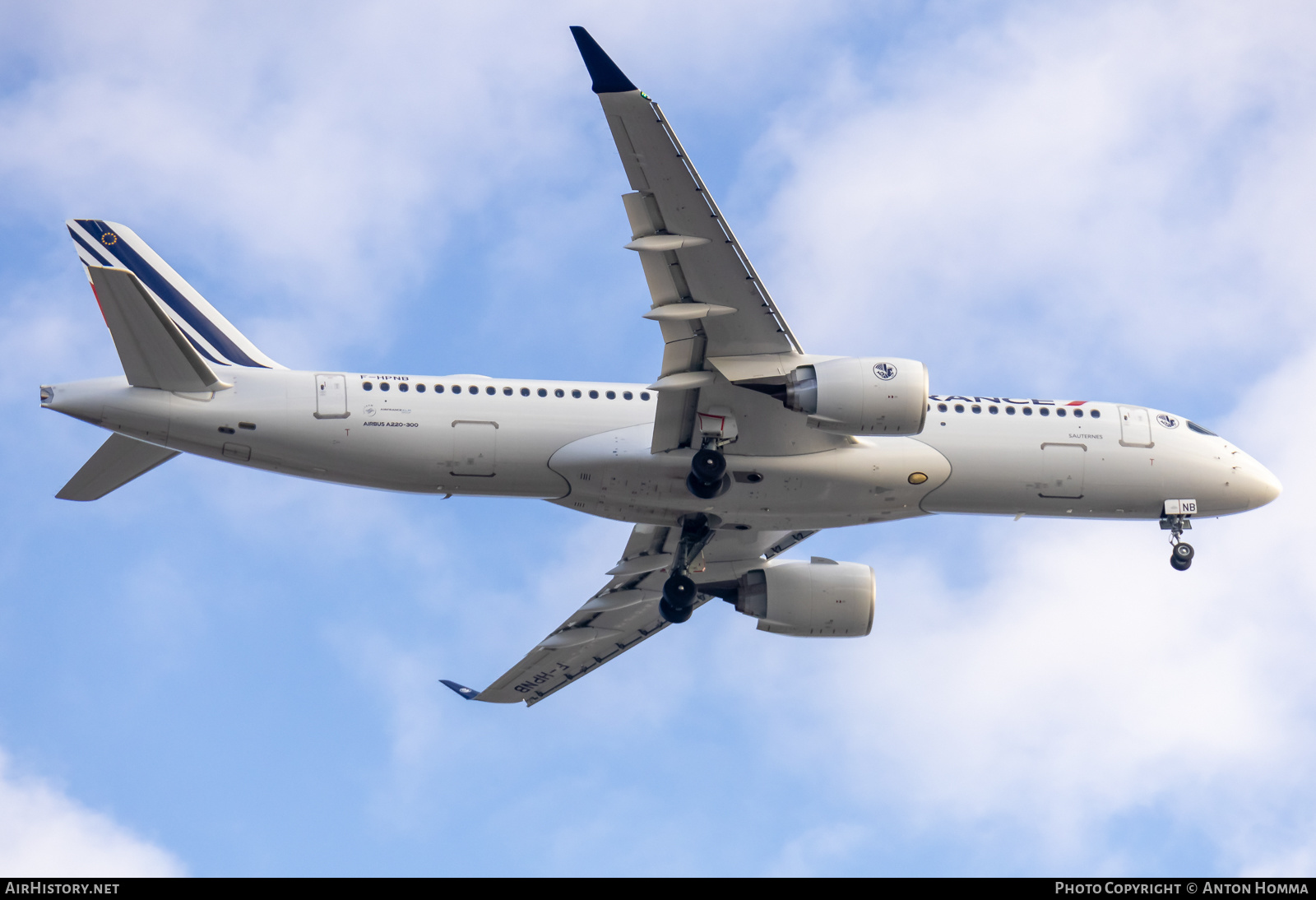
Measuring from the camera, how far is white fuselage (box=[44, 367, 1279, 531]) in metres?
24.3

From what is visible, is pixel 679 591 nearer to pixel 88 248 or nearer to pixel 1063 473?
pixel 1063 473

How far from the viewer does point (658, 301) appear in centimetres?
2286

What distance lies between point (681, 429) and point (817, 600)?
20.7 ft

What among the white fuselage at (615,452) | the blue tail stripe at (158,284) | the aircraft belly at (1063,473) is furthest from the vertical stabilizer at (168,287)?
the aircraft belly at (1063,473)

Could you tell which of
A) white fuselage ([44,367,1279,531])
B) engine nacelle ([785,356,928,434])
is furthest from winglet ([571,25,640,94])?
white fuselage ([44,367,1279,531])

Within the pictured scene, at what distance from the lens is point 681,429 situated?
24.8 m

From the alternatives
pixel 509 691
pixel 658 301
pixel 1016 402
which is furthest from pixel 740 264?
pixel 509 691

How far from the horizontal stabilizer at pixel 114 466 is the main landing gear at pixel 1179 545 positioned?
1920 centimetres

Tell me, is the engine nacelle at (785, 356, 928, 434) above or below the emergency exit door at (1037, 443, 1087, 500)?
below

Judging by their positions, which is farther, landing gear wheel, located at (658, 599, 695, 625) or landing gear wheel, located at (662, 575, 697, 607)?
landing gear wheel, located at (658, 599, 695, 625)

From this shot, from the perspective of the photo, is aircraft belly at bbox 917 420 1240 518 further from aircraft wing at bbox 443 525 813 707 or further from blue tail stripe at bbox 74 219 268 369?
blue tail stripe at bbox 74 219 268 369

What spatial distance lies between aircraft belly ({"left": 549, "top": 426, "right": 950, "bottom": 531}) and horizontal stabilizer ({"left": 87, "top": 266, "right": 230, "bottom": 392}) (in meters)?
6.40

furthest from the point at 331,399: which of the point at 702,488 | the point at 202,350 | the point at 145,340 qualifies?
the point at 702,488
